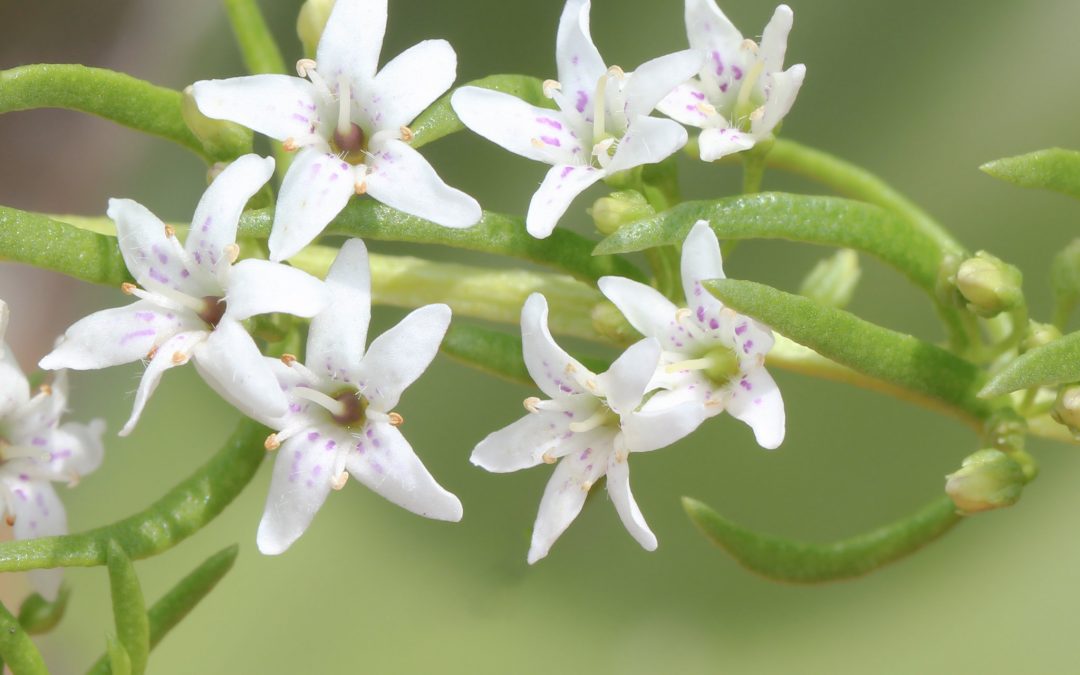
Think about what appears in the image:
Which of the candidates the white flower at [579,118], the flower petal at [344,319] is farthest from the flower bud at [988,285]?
the flower petal at [344,319]

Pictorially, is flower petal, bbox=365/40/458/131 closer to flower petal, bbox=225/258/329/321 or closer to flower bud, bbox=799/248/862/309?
flower petal, bbox=225/258/329/321

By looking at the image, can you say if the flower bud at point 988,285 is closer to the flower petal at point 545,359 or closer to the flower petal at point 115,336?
the flower petal at point 545,359

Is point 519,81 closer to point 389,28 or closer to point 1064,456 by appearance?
point 1064,456

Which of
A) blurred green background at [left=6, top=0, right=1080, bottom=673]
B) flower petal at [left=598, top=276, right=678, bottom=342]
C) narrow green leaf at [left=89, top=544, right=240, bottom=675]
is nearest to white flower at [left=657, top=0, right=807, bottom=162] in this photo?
flower petal at [left=598, top=276, right=678, bottom=342]

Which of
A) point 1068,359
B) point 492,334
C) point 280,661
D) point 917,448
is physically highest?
point 1068,359

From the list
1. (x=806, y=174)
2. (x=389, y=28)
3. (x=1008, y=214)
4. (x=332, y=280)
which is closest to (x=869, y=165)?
(x=1008, y=214)

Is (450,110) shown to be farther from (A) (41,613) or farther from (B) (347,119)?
(A) (41,613)

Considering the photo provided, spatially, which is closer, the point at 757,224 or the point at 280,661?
the point at 757,224

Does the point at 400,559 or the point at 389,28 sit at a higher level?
the point at 389,28
